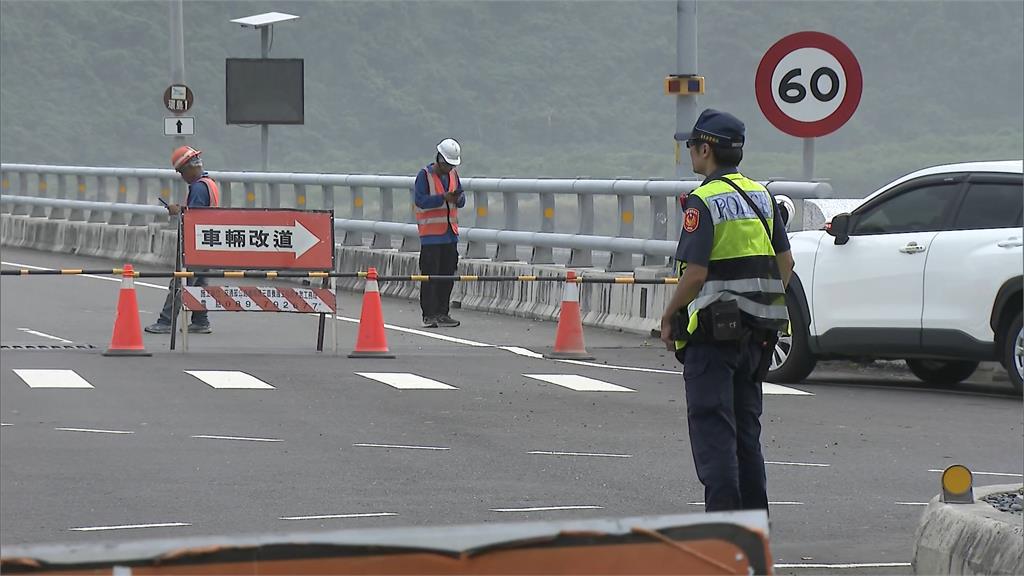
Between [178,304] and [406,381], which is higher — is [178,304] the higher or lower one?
the higher one

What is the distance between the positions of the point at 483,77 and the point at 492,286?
3086 inches

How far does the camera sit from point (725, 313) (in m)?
7.57

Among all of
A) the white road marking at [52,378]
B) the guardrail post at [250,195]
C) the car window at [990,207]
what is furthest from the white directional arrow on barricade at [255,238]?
the guardrail post at [250,195]

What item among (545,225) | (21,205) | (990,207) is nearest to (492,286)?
(545,225)

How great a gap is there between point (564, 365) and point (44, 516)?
327 inches

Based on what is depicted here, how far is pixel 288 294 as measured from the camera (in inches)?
722

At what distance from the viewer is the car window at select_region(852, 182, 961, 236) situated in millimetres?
14609

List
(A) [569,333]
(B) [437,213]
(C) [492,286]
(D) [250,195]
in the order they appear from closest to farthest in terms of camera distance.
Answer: (A) [569,333] < (B) [437,213] < (C) [492,286] < (D) [250,195]

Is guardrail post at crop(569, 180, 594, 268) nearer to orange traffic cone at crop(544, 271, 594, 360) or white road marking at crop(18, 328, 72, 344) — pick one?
orange traffic cone at crop(544, 271, 594, 360)

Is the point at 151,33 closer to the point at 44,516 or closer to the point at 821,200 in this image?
the point at 821,200

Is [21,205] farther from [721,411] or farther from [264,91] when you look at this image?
[721,411]

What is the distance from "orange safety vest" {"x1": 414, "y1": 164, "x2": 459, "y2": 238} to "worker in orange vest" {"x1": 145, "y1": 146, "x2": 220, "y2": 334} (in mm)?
2152

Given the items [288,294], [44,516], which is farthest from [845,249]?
[44,516]

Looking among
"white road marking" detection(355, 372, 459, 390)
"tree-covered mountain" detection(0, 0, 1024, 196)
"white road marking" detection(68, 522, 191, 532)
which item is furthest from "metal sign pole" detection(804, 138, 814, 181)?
"tree-covered mountain" detection(0, 0, 1024, 196)
